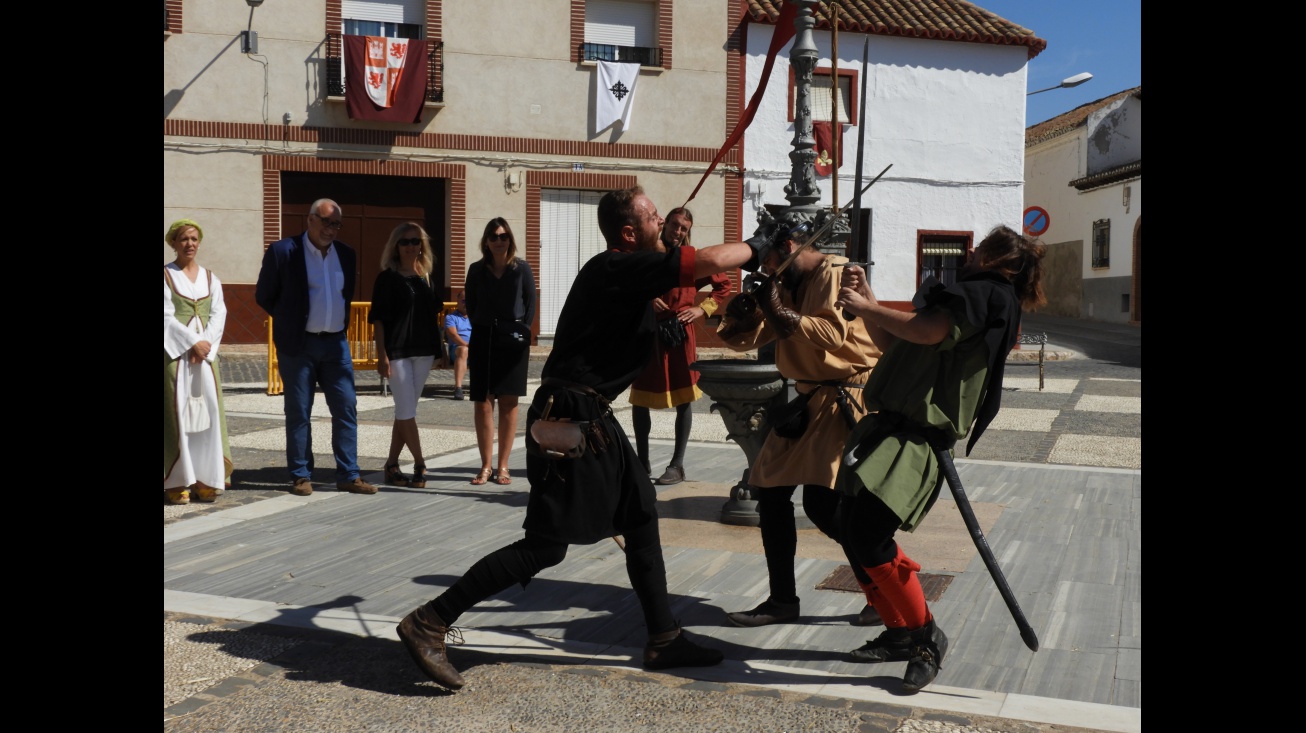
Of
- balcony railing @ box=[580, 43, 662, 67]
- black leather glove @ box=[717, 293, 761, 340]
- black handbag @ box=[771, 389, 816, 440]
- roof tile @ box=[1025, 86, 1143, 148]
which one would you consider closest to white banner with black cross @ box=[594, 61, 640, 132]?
balcony railing @ box=[580, 43, 662, 67]

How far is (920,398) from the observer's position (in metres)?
3.71

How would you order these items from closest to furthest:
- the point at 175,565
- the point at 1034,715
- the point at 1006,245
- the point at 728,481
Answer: the point at 1034,715 → the point at 1006,245 → the point at 175,565 → the point at 728,481

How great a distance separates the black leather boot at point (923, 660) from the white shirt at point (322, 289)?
15.4 feet

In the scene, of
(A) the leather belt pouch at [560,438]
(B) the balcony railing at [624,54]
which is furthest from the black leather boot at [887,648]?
(B) the balcony railing at [624,54]

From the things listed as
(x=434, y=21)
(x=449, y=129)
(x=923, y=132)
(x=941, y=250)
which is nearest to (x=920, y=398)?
(x=449, y=129)

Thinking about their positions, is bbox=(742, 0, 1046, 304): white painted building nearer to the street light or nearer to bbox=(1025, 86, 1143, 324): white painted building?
the street light

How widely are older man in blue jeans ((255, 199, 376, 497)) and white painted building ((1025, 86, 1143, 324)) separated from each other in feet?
97.8

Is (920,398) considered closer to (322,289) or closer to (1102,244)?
(322,289)
